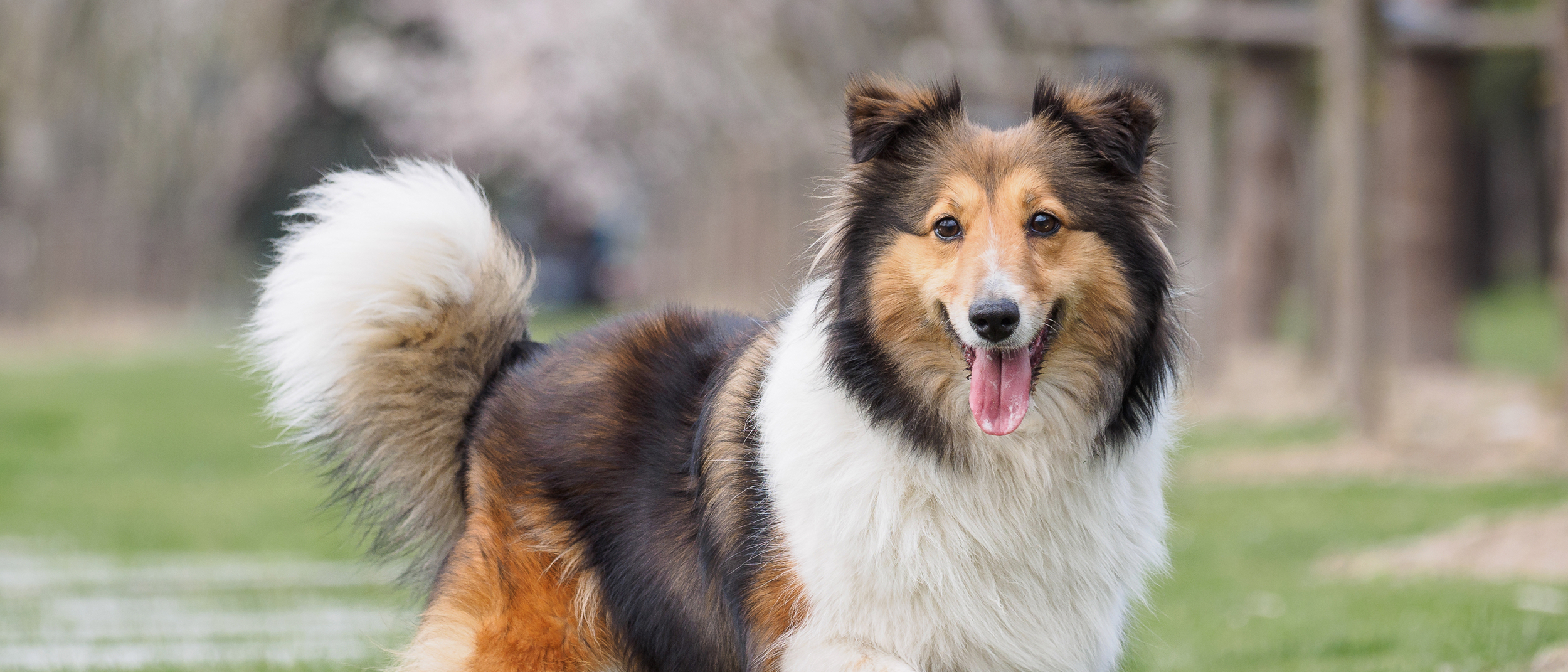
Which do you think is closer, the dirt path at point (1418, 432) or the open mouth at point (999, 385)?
the open mouth at point (999, 385)

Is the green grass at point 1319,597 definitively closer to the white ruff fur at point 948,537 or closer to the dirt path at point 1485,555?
the dirt path at point 1485,555

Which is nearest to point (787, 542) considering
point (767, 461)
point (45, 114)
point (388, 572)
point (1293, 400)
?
point (767, 461)

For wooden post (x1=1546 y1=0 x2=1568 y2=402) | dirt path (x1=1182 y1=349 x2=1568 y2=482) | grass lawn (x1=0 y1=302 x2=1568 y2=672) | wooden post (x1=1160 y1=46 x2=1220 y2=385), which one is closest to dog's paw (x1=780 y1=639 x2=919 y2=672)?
grass lawn (x1=0 y1=302 x2=1568 y2=672)

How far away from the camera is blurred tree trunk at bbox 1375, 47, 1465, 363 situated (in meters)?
15.7

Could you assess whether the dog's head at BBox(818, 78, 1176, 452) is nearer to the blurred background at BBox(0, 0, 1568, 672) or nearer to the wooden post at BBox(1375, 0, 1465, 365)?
the blurred background at BBox(0, 0, 1568, 672)

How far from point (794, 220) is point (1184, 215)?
10.6 meters

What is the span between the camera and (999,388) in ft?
12.8

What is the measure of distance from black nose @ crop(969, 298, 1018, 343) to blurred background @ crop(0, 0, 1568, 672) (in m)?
0.99

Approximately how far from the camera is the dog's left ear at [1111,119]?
4.08 meters

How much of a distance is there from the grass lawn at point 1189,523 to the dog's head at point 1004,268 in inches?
45.8

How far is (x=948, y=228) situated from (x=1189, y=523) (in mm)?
6545

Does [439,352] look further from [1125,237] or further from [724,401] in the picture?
[1125,237]

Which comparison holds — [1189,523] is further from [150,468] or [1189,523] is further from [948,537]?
[150,468]

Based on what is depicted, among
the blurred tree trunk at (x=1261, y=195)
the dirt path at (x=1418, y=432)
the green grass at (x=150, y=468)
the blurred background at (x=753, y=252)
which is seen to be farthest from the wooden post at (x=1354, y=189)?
the blurred tree trunk at (x=1261, y=195)
